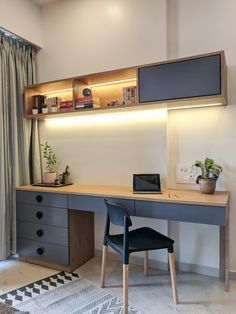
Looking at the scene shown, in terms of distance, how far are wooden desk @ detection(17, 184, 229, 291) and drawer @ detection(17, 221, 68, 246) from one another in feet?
0.09

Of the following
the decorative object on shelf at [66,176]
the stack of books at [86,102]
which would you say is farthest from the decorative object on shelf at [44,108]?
the decorative object on shelf at [66,176]

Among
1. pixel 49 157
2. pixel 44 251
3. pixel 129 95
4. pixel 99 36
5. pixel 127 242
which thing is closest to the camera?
pixel 127 242

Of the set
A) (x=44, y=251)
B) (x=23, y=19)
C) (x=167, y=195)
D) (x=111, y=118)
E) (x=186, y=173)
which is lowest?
(x=44, y=251)

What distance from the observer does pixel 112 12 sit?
2717 mm

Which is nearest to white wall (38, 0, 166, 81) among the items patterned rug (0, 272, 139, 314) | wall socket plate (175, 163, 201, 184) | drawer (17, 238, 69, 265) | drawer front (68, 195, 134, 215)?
wall socket plate (175, 163, 201, 184)

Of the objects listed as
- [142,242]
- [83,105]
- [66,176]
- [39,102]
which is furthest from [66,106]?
[142,242]

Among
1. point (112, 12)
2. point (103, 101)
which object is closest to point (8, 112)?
point (103, 101)

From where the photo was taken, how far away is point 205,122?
238 centimetres

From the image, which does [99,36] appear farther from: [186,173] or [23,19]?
[186,173]

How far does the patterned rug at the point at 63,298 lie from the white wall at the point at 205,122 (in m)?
0.93

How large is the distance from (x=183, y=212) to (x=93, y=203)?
2.70 feet

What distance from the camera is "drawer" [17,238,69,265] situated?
8.08 feet

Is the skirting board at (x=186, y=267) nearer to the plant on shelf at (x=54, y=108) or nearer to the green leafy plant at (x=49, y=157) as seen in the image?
the green leafy plant at (x=49, y=157)

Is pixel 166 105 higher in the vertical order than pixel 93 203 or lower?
higher
